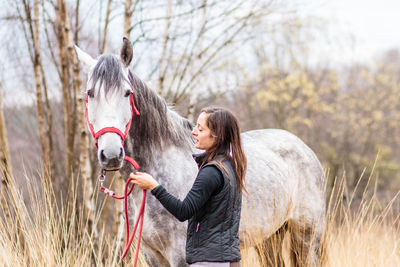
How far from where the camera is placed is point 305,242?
11.1ft

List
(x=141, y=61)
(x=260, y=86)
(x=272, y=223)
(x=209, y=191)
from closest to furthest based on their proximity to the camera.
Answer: (x=209, y=191) → (x=272, y=223) → (x=141, y=61) → (x=260, y=86)

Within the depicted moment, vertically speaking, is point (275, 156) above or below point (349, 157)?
above

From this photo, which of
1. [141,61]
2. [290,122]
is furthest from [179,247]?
[290,122]

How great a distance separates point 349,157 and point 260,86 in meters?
3.82

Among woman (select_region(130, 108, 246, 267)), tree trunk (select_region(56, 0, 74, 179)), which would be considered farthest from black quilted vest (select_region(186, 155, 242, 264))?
tree trunk (select_region(56, 0, 74, 179))

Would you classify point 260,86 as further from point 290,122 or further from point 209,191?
point 209,191

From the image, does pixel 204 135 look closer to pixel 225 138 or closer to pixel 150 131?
pixel 225 138

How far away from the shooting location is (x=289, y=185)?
10.3ft

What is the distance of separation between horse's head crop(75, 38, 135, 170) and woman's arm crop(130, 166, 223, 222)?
0.29m

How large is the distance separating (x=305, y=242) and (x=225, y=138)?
1.98m

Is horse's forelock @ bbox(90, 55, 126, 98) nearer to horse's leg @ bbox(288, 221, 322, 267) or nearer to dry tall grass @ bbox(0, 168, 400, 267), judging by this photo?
dry tall grass @ bbox(0, 168, 400, 267)

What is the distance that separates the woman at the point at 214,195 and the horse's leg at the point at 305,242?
1.64 meters

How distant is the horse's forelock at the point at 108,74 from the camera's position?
76.3 inches

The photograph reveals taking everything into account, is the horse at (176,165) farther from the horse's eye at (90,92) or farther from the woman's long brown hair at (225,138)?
the woman's long brown hair at (225,138)
